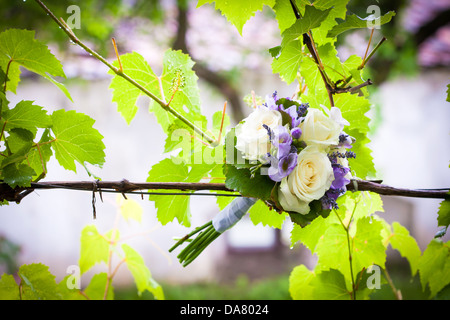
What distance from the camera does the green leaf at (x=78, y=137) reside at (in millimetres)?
449

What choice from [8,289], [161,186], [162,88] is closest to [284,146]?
[161,186]

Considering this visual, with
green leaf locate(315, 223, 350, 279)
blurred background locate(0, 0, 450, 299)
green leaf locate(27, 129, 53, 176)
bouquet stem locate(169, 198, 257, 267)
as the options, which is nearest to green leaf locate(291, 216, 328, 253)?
green leaf locate(315, 223, 350, 279)

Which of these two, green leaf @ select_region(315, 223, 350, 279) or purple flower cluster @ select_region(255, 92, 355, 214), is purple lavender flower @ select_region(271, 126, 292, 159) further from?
green leaf @ select_region(315, 223, 350, 279)

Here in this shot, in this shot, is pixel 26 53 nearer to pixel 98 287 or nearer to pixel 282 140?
pixel 282 140

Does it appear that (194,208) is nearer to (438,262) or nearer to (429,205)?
(429,205)

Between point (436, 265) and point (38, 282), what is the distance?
1.97 ft

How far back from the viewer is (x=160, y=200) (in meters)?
0.47

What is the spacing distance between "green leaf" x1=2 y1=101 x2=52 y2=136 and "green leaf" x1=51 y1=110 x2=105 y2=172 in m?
0.01

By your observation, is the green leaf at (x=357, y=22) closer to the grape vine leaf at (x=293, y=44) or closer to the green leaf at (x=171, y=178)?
the grape vine leaf at (x=293, y=44)

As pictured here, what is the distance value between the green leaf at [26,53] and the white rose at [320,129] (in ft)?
0.92

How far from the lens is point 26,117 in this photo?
439 millimetres

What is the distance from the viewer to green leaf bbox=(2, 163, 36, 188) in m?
0.39
